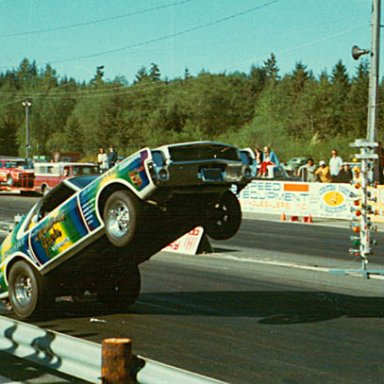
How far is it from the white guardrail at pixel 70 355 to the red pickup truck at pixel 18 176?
35.7 m

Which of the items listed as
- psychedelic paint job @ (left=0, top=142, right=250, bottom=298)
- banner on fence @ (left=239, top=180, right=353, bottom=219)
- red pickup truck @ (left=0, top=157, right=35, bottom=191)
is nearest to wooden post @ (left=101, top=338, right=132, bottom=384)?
psychedelic paint job @ (left=0, top=142, right=250, bottom=298)

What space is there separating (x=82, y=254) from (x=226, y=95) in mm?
124024

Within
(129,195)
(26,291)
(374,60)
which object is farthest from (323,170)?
(129,195)

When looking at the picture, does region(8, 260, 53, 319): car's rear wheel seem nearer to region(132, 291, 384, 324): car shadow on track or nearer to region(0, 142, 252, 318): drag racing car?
region(0, 142, 252, 318): drag racing car

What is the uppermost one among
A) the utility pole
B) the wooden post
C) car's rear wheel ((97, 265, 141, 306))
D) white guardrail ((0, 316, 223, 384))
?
the utility pole

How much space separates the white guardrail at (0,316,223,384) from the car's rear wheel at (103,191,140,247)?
2.11m

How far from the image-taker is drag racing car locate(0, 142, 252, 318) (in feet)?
27.8

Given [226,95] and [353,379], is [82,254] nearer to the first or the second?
[353,379]

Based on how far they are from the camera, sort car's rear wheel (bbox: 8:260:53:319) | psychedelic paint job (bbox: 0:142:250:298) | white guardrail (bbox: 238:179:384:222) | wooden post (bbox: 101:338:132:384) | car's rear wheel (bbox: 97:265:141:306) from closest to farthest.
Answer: wooden post (bbox: 101:338:132:384) < psychedelic paint job (bbox: 0:142:250:298) < car's rear wheel (bbox: 8:260:53:319) < car's rear wheel (bbox: 97:265:141:306) < white guardrail (bbox: 238:179:384:222)

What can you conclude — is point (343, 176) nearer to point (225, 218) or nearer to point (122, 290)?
point (122, 290)

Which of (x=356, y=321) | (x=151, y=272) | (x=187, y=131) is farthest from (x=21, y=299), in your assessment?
(x=187, y=131)

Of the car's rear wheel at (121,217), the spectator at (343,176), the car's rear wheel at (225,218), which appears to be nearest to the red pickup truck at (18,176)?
the spectator at (343,176)

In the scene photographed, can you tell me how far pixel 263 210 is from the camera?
1204 inches

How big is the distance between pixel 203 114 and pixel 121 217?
111 meters
